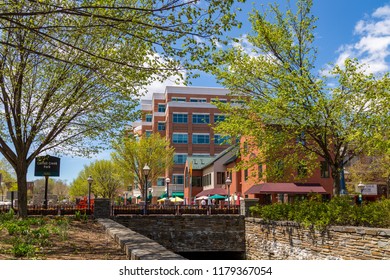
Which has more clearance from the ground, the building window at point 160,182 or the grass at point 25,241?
the building window at point 160,182

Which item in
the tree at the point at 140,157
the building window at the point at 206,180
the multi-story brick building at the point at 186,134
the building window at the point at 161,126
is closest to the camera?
the tree at the point at 140,157

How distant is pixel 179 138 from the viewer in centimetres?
7119

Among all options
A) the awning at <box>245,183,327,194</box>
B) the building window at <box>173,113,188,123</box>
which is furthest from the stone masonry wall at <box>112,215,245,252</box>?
Answer: the building window at <box>173,113,188,123</box>

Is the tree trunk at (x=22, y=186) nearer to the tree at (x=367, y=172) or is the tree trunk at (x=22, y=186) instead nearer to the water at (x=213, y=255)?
the water at (x=213, y=255)

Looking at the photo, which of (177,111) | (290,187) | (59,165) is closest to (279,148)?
(290,187)

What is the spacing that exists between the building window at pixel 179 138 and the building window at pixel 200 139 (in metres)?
1.39

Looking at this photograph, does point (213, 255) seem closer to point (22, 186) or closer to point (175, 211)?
point (175, 211)

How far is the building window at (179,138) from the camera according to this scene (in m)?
71.1

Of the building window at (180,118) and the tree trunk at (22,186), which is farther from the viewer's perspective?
the building window at (180,118)

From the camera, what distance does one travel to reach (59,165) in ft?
113

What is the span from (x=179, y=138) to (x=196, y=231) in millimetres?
41841

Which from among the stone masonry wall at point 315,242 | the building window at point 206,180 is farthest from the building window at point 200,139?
the stone masonry wall at point 315,242

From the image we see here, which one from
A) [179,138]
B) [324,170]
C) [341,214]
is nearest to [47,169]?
[341,214]

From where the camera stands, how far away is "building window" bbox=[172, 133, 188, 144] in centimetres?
7112
